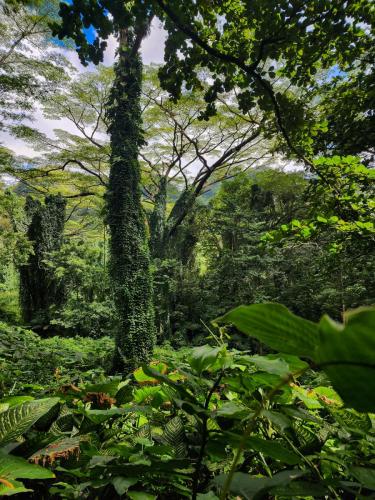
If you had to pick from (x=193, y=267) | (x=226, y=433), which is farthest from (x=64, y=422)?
(x=193, y=267)

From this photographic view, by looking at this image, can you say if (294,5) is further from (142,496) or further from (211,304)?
(211,304)

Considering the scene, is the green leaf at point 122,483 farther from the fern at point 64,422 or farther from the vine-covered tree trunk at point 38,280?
the vine-covered tree trunk at point 38,280

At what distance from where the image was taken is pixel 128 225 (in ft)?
21.0

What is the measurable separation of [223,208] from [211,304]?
3.29 m

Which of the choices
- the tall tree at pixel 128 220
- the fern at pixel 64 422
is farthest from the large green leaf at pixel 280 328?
the tall tree at pixel 128 220

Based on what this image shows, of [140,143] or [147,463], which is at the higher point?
[140,143]

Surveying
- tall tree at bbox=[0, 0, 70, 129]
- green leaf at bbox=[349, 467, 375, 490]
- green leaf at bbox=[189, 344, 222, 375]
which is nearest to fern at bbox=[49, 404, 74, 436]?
green leaf at bbox=[189, 344, 222, 375]

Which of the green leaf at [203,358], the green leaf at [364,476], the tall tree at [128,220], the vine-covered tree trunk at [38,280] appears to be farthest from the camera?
the vine-covered tree trunk at [38,280]

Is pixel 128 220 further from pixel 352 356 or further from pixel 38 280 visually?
pixel 352 356

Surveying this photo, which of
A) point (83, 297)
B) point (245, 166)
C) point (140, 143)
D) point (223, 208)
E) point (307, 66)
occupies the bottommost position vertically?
point (83, 297)

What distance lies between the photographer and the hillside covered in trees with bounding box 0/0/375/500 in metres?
0.43

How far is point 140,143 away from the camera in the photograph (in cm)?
709

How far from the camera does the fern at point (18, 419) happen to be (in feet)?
1.53

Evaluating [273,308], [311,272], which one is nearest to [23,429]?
[273,308]
